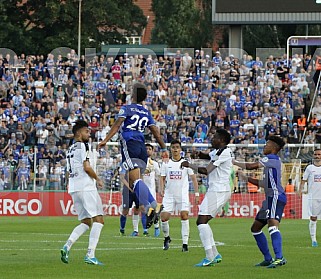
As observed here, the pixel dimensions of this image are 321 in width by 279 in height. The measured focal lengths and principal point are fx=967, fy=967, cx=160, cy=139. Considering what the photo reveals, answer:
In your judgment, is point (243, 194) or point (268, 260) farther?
point (243, 194)

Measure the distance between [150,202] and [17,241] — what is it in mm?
4706

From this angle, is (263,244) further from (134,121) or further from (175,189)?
(175,189)

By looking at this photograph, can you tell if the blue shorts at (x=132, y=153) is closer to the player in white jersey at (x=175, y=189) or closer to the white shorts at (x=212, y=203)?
the white shorts at (x=212, y=203)

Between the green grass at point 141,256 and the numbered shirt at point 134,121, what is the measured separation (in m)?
2.22

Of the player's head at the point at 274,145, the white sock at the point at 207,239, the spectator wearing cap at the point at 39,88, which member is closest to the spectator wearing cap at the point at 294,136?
the spectator wearing cap at the point at 39,88

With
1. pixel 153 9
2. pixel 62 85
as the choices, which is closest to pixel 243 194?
pixel 62 85

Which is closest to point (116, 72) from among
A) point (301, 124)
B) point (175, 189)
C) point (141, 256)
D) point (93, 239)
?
point (301, 124)

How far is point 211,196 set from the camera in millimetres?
16094

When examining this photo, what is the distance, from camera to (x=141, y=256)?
17.8 metres

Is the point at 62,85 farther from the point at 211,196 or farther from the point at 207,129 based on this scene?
the point at 211,196

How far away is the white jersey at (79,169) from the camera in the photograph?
51.9 ft

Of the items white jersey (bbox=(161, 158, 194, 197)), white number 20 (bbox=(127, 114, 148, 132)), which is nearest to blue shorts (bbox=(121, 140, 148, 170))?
white number 20 (bbox=(127, 114, 148, 132))

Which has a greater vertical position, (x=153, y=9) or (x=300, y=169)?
(x=153, y=9)

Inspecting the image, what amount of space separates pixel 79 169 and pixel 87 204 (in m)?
0.59
